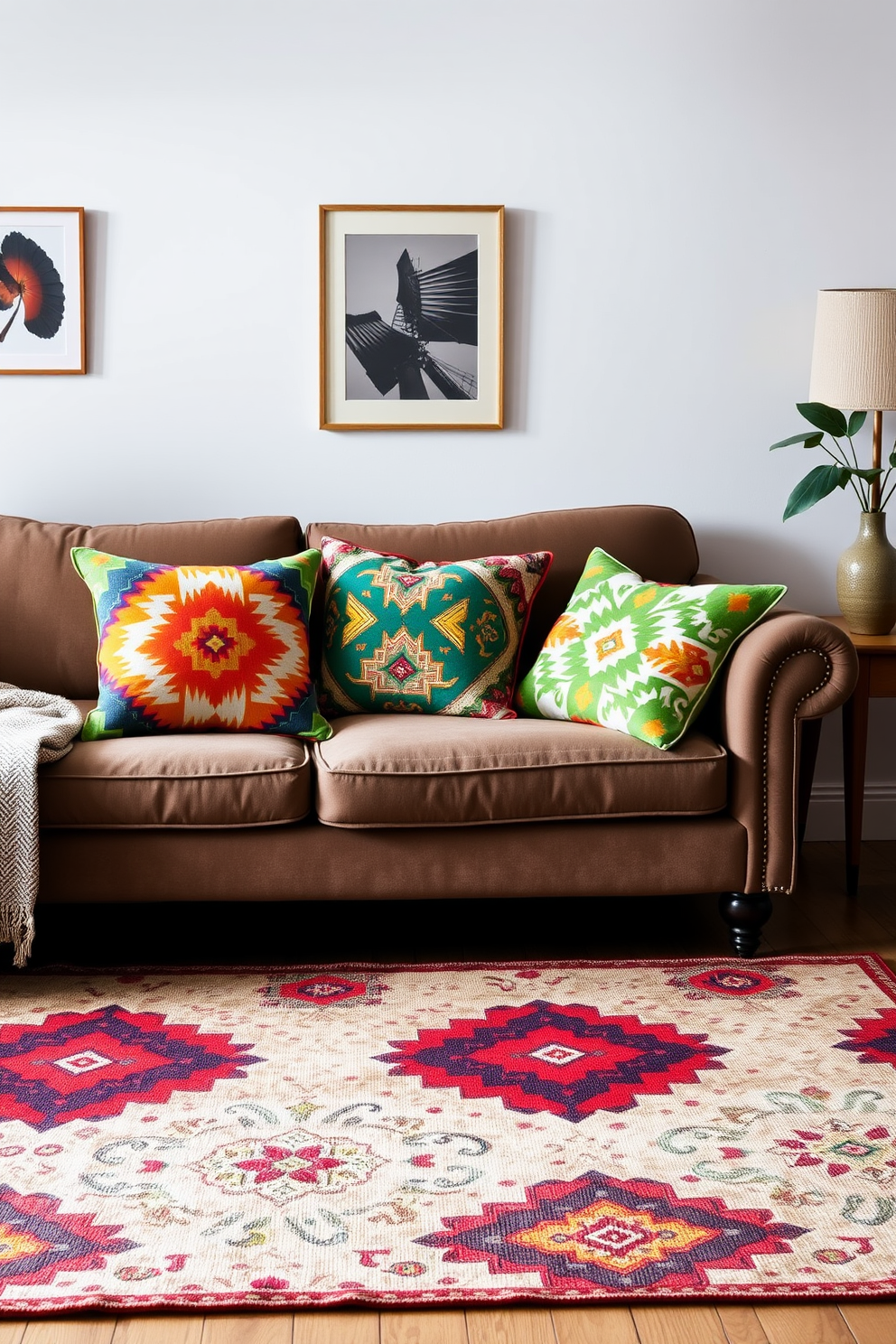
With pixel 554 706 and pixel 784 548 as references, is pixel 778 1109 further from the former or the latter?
pixel 784 548

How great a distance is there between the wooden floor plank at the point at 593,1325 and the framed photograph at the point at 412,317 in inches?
93.0

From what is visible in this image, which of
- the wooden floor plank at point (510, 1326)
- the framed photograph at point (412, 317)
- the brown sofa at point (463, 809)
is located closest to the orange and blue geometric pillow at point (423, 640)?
the brown sofa at point (463, 809)

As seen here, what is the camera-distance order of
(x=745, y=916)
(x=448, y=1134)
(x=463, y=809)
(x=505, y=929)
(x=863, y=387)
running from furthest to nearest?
1. (x=863, y=387)
2. (x=505, y=929)
3. (x=745, y=916)
4. (x=463, y=809)
5. (x=448, y=1134)

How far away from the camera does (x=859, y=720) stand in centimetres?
301

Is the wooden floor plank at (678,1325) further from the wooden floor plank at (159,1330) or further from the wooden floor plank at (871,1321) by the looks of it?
the wooden floor plank at (159,1330)

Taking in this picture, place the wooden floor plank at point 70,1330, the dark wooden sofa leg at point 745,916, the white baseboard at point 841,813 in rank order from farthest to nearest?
the white baseboard at point 841,813, the dark wooden sofa leg at point 745,916, the wooden floor plank at point 70,1330

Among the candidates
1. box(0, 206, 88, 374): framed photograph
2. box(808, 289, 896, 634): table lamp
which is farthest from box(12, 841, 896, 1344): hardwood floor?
box(0, 206, 88, 374): framed photograph

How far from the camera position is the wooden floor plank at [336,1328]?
1439 mm

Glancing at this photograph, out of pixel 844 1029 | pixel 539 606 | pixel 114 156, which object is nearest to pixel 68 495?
pixel 114 156

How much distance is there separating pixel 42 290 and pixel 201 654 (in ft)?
4.18

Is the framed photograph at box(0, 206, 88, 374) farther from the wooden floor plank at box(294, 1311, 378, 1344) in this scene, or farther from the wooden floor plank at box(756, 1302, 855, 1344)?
the wooden floor plank at box(756, 1302, 855, 1344)

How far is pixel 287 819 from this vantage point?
7.99 ft

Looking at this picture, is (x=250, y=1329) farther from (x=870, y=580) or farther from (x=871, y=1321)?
(x=870, y=580)

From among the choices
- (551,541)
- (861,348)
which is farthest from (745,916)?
(861,348)
